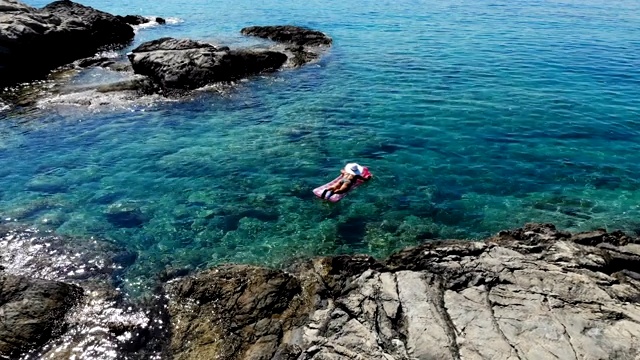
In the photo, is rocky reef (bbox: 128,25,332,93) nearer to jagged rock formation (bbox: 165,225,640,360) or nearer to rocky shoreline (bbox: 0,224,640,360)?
rocky shoreline (bbox: 0,224,640,360)

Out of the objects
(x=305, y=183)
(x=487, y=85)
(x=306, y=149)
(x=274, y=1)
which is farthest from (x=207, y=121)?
(x=274, y=1)

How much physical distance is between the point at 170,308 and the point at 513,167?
18.0 m

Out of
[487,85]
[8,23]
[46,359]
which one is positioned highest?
[8,23]

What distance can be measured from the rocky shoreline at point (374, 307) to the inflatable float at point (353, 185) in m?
4.57

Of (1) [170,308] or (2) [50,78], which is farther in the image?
(2) [50,78]

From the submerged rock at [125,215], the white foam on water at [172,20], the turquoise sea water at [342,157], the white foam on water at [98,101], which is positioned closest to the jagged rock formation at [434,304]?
the turquoise sea water at [342,157]

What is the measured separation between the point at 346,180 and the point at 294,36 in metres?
33.4

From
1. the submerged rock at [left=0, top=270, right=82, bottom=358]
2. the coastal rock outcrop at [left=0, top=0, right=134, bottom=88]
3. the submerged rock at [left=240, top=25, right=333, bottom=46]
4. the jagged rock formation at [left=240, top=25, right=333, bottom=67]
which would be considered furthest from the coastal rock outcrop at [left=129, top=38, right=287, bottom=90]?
the submerged rock at [left=0, top=270, right=82, bottom=358]

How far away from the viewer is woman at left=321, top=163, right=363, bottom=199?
66.1 ft

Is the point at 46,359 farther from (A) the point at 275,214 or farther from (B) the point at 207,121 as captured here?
(B) the point at 207,121

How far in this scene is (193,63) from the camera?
1388 inches

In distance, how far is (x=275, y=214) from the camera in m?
19.2

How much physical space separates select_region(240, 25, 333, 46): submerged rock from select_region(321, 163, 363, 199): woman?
3016cm

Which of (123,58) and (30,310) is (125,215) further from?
(123,58)
